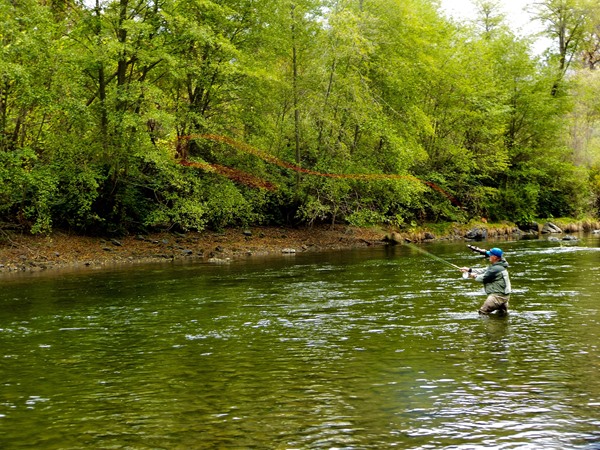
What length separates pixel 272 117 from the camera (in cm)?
3719

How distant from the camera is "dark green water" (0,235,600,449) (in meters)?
7.16

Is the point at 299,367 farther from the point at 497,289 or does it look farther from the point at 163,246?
the point at 163,246

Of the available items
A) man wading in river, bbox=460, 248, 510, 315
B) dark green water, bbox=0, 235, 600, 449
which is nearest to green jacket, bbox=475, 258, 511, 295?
man wading in river, bbox=460, 248, 510, 315

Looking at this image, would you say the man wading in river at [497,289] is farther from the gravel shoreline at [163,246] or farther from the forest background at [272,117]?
the forest background at [272,117]

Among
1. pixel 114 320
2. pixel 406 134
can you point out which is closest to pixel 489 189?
pixel 406 134

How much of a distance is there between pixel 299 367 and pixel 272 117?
28.5 m

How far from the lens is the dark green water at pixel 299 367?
716 centimetres

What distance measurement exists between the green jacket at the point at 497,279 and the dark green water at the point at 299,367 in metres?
0.75

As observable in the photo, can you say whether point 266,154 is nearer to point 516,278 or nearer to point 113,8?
point 113,8

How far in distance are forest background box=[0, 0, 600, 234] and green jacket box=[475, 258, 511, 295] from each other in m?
17.8

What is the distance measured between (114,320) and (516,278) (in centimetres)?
1329

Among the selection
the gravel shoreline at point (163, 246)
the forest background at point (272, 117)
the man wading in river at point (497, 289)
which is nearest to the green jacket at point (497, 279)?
the man wading in river at point (497, 289)

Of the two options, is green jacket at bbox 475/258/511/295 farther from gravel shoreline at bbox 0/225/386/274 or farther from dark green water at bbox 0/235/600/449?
gravel shoreline at bbox 0/225/386/274

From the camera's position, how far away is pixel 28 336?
42.3ft
